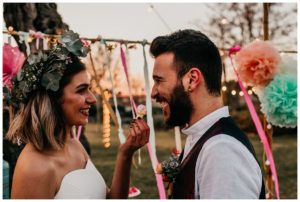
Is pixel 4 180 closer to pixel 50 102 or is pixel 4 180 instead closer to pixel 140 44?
pixel 140 44

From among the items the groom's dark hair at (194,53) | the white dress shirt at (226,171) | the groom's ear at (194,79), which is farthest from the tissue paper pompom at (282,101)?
the white dress shirt at (226,171)

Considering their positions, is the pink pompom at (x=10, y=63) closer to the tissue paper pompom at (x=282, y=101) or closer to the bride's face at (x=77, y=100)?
the bride's face at (x=77, y=100)

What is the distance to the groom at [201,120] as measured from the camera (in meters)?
1.69

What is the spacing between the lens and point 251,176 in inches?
67.3

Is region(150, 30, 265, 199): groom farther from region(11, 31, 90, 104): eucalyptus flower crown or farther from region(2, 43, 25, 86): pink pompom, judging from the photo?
region(2, 43, 25, 86): pink pompom

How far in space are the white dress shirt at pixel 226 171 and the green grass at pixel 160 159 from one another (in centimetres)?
549

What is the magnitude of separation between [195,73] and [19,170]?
936 mm

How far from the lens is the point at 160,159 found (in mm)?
10438

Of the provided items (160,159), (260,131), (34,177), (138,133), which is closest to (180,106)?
(138,133)

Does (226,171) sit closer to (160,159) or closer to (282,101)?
(282,101)

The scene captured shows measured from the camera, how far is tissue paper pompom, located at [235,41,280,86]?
3412 mm

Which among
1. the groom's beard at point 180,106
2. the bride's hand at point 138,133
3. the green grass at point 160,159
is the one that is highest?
the groom's beard at point 180,106

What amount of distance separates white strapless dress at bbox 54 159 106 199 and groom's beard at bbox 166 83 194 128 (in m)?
0.64

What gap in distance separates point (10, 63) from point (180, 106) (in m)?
1.71
